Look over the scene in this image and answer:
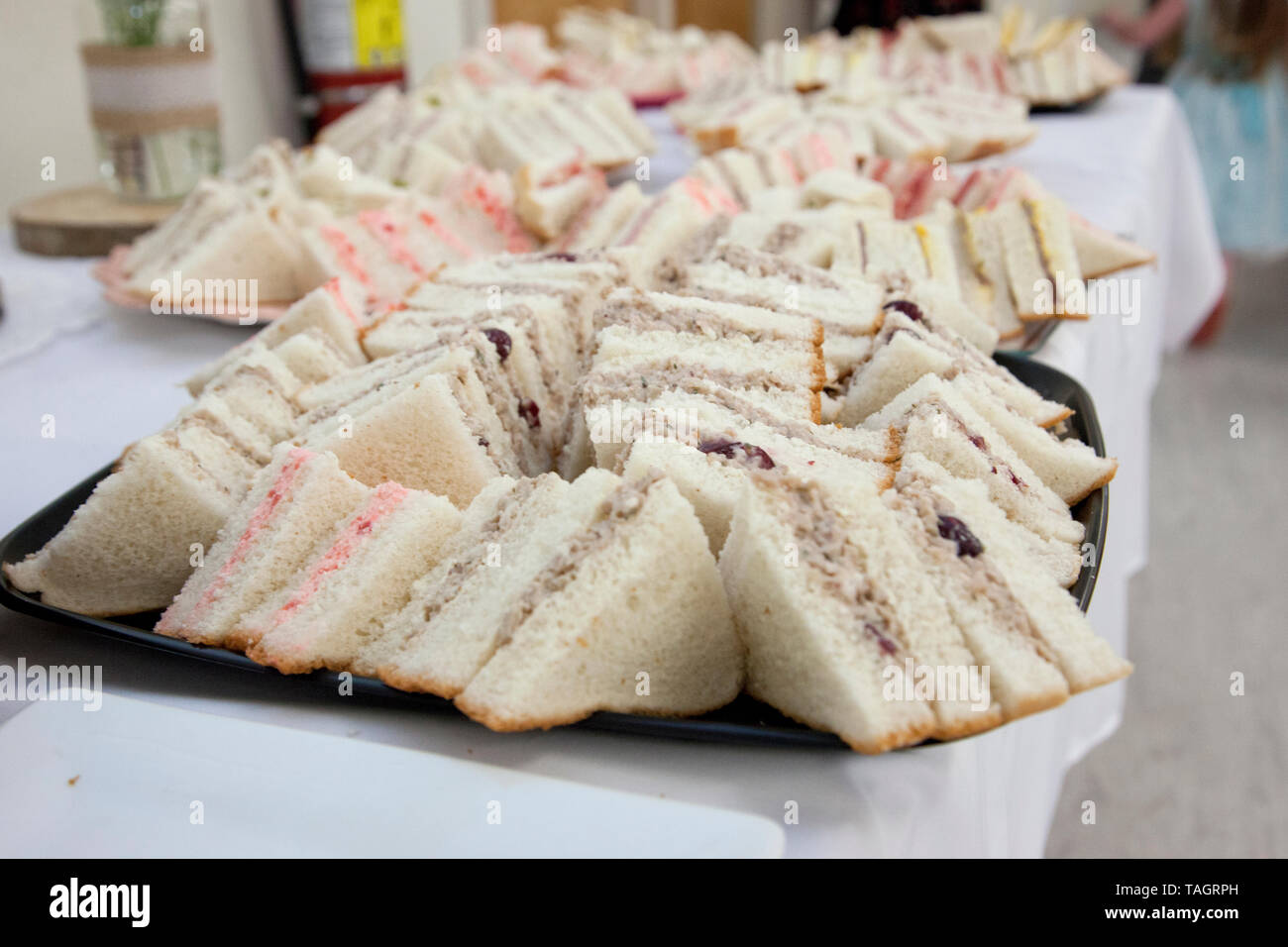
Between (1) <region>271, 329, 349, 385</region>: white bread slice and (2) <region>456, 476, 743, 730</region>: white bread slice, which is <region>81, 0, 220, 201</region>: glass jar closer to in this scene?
(1) <region>271, 329, 349, 385</region>: white bread slice

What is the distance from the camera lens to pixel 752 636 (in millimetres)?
1009

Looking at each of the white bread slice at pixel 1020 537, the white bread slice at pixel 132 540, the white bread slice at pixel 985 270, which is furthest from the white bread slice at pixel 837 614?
the white bread slice at pixel 985 270

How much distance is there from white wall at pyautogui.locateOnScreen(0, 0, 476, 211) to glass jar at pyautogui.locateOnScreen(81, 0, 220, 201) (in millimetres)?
146

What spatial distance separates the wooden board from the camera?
277 cm

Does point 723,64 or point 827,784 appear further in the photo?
point 723,64

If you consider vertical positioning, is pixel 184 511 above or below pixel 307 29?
below

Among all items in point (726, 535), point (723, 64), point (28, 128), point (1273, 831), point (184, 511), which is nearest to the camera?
point (726, 535)

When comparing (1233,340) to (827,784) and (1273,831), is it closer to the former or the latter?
Result: (1273,831)

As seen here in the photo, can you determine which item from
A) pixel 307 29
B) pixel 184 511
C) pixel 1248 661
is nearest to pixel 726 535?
pixel 184 511

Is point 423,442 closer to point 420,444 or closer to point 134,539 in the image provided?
point 420,444

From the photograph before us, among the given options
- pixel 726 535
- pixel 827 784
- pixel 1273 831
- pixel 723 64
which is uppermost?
pixel 723 64

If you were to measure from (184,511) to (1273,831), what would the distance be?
2.62m

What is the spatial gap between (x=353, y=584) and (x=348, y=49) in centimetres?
417
